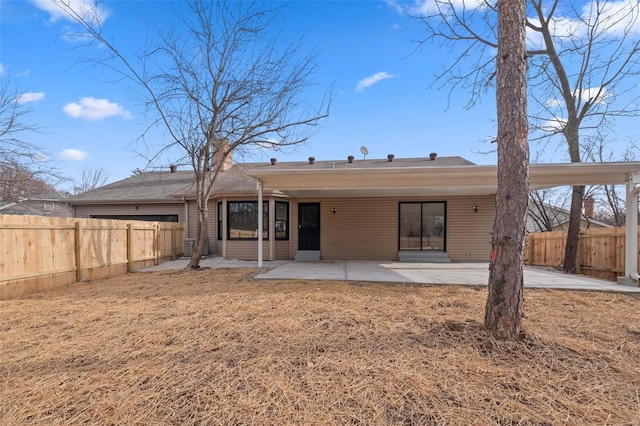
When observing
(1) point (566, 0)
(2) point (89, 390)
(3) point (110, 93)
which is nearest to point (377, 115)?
(1) point (566, 0)

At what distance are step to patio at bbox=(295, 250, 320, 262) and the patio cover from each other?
11.5ft

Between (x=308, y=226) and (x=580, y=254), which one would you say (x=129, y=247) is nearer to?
(x=308, y=226)

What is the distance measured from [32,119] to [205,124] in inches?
199

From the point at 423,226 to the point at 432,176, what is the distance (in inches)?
145

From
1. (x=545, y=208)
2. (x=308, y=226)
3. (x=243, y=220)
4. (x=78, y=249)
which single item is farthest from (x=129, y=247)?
(x=545, y=208)

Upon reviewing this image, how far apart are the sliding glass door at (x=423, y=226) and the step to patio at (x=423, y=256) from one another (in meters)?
0.19

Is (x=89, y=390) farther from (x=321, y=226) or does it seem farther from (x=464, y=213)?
(x=464, y=213)

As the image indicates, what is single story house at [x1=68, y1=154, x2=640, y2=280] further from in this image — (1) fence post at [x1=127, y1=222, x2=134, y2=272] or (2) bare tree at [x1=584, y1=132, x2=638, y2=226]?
(2) bare tree at [x1=584, y1=132, x2=638, y2=226]

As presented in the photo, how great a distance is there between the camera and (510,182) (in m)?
3.23

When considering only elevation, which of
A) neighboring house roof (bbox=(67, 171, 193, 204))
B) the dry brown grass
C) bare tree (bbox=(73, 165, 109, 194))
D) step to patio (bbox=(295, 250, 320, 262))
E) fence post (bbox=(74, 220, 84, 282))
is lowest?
step to patio (bbox=(295, 250, 320, 262))

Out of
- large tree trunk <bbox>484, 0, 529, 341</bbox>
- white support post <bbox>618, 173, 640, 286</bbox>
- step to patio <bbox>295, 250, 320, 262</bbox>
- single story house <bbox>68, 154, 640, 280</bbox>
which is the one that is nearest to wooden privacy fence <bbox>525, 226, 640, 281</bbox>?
white support post <bbox>618, 173, 640, 286</bbox>

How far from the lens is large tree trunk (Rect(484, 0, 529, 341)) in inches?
125

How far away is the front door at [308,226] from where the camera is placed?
11.3 m

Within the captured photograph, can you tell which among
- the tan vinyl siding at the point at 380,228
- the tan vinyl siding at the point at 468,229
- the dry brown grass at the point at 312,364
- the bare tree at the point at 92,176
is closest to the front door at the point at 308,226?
the tan vinyl siding at the point at 380,228
